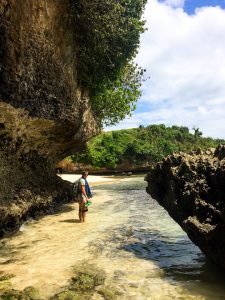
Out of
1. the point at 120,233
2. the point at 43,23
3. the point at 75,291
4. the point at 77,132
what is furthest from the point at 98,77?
the point at 75,291

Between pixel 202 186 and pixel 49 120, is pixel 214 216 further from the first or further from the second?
pixel 49 120

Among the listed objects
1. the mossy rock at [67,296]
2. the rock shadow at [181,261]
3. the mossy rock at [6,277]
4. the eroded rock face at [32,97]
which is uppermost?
the eroded rock face at [32,97]

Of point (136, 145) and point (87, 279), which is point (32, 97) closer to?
point (87, 279)

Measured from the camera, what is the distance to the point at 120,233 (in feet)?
38.5

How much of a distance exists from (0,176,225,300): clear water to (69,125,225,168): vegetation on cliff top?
3669 centimetres

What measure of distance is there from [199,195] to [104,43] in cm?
963

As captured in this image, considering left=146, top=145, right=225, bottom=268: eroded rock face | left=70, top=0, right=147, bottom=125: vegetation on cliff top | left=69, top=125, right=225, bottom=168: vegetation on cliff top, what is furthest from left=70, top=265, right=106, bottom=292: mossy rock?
left=69, top=125, right=225, bottom=168: vegetation on cliff top

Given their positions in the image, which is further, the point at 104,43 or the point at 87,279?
the point at 104,43

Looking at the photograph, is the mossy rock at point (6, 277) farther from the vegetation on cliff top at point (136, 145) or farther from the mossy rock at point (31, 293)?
the vegetation on cliff top at point (136, 145)

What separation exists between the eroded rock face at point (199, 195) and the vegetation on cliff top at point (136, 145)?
1611 inches

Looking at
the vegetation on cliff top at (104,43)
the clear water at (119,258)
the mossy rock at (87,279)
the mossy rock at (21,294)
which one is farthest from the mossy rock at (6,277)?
the vegetation on cliff top at (104,43)

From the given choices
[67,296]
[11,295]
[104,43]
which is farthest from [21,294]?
[104,43]

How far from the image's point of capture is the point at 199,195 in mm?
7395

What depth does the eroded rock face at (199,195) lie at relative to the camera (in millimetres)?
6809
